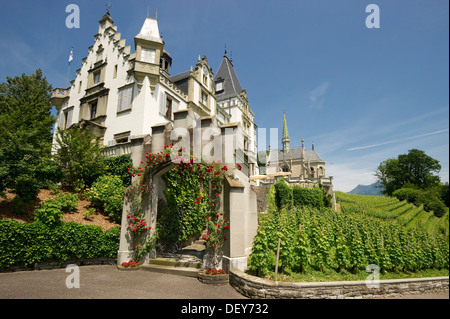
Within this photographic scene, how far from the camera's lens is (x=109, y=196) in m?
10.9

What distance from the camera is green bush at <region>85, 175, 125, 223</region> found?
10.4 metres

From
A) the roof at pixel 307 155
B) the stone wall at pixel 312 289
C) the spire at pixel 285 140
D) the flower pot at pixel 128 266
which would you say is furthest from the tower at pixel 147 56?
the spire at pixel 285 140

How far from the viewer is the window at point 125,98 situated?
55.7ft

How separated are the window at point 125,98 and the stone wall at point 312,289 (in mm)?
15940

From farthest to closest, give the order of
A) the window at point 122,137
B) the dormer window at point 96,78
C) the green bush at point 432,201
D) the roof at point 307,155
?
the roof at point 307,155 → the dormer window at point 96,78 → the window at point 122,137 → the green bush at point 432,201

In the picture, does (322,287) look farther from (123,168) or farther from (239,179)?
(123,168)

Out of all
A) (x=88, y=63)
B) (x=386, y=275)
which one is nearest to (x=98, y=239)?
(x=386, y=275)

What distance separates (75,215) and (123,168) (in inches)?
159

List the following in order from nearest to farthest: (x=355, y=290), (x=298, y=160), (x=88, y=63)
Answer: (x=355, y=290) → (x=88, y=63) → (x=298, y=160)

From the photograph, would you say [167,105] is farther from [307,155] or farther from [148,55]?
[307,155]

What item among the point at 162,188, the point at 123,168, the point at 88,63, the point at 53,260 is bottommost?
the point at 53,260

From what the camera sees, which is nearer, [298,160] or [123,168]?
[123,168]

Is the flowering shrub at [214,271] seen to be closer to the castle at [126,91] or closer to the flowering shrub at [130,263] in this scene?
the flowering shrub at [130,263]
